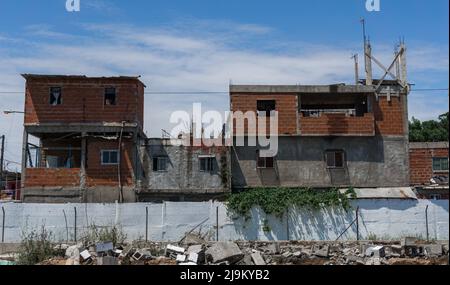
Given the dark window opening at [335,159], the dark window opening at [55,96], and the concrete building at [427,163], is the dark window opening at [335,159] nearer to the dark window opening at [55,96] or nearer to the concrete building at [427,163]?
the concrete building at [427,163]

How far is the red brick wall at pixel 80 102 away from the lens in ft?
109

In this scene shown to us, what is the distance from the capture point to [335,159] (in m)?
35.0

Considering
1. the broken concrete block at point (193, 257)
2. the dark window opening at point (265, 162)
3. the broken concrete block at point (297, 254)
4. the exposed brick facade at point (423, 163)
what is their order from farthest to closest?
the exposed brick facade at point (423, 163)
the dark window opening at point (265, 162)
the broken concrete block at point (297, 254)
the broken concrete block at point (193, 257)

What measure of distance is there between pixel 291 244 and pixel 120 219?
8.30m

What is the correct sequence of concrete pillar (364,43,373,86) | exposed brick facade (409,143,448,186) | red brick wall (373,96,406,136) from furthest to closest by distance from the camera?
exposed brick facade (409,143,448,186)
concrete pillar (364,43,373,86)
red brick wall (373,96,406,136)

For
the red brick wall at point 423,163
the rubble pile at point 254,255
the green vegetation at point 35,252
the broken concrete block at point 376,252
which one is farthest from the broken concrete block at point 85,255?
the red brick wall at point 423,163

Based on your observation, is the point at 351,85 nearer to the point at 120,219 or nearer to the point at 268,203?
the point at 268,203

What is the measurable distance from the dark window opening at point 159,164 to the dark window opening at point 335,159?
9.89 m

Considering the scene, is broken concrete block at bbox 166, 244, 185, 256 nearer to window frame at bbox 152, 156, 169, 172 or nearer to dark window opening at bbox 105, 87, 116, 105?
window frame at bbox 152, 156, 169, 172

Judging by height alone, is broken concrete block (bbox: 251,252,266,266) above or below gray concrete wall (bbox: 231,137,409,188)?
below

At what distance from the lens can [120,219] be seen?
27688 millimetres

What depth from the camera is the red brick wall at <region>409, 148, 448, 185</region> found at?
3862 centimetres

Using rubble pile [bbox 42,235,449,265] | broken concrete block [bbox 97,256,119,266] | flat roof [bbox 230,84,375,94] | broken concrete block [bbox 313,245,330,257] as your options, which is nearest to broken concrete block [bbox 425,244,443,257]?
rubble pile [bbox 42,235,449,265]

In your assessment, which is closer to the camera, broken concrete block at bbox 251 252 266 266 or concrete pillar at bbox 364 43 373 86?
broken concrete block at bbox 251 252 266 266
